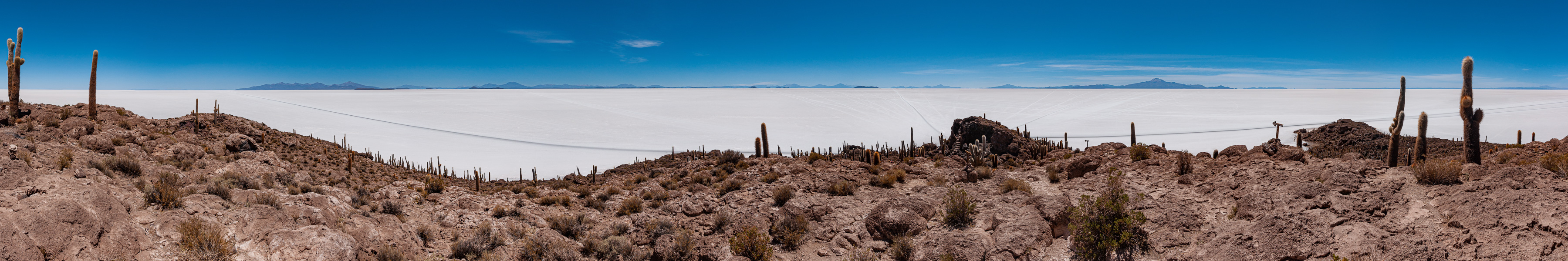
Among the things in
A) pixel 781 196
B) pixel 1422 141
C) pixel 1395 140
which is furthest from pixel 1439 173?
pixel 781 196

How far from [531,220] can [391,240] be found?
1.93 metres

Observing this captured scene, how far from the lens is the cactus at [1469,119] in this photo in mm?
8844

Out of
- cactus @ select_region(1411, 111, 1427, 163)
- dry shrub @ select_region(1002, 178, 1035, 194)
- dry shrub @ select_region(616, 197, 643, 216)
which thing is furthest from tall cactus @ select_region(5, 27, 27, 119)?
cactus @ select_region(1411, 111, 1427, 163)

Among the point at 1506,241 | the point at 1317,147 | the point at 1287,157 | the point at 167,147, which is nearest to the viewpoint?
the point at 1506,241

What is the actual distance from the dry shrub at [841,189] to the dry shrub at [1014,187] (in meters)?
2.48

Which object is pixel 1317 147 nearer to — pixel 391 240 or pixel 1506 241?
pixel 1506 241

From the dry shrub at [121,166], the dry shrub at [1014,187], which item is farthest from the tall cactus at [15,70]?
the dry shrub at [1014,187]

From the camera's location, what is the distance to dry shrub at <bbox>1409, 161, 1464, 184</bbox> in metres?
6.55

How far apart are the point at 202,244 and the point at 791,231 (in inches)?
262

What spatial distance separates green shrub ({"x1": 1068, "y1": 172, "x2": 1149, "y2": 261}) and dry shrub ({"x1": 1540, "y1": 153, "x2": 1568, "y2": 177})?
4300 mm

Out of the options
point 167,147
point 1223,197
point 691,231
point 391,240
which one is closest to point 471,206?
point 391,240

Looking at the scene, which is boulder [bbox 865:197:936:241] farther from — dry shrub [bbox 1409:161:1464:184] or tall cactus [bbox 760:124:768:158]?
dry shrub [bbox 1409:161:1464:184]

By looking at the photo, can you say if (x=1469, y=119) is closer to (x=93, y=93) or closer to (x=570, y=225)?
(x=570, y=225)

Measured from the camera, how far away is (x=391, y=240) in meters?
7.65
